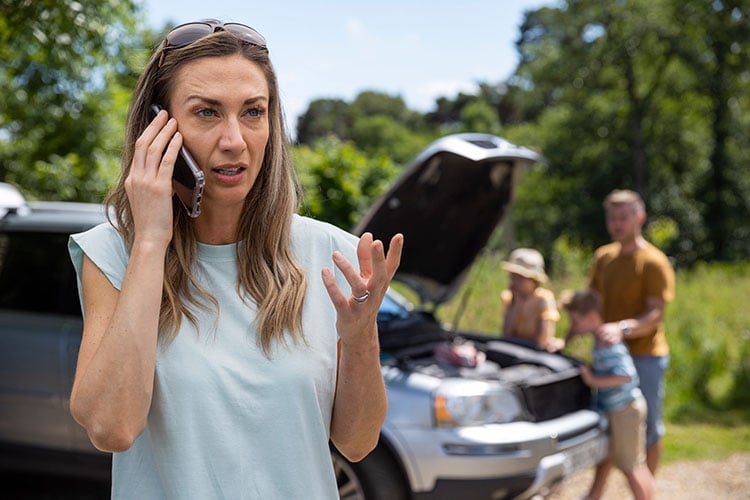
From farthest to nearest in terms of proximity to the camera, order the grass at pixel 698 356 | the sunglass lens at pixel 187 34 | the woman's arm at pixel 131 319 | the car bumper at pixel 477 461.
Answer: the grass at pixel 698 356, the car bumper at pixel 477 461, the sunglass lens at pixel 187 34, the woman's arm at pixel 131 319

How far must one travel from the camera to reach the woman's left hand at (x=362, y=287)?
4.98ft

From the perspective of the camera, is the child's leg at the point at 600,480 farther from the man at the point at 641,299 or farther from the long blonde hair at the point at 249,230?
the long blonde hair at the point at 249,230

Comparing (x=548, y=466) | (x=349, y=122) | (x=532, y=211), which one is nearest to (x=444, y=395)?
(x=548, y=466)

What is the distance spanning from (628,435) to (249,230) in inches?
164

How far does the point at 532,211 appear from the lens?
146 feet

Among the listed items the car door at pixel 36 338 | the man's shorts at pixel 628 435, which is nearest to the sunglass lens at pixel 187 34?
the car door at pixel 36 338

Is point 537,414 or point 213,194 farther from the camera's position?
point 537,414

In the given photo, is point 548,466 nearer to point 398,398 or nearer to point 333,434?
point 398,398

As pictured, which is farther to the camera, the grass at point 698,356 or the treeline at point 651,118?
the treeline at point 651,118

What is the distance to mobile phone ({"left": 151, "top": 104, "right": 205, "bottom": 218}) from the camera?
1.54 m

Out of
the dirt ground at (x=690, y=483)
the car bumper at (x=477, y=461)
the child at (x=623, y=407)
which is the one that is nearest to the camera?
the car bumper at (x=477, y=461)

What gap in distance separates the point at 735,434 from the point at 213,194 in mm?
7326

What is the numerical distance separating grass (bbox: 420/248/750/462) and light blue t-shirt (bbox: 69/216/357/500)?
490cm

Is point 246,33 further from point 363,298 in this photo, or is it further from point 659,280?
point 659,280
